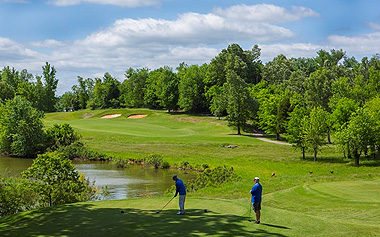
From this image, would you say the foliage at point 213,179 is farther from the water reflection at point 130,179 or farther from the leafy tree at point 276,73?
the leafy tree at point 276,73

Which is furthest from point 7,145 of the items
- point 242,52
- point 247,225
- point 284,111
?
point 242,52

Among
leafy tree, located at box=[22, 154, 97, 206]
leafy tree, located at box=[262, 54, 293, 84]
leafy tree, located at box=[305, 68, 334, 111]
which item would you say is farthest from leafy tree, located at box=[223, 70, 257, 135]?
leafy tree, located at box=[22, 154, 97, 206]

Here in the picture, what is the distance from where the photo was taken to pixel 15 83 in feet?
500

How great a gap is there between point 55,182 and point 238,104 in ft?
184

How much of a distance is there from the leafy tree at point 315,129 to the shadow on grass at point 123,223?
121 ft

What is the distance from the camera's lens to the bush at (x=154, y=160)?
2133 inches

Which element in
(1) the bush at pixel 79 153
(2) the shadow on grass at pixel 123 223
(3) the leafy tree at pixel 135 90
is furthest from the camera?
(3) the leafy tree at pixel 135 90

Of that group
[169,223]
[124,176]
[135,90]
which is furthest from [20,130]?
[135,90]

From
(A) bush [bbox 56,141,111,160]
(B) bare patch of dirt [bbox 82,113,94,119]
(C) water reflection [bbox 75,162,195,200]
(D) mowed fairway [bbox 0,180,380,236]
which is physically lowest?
(C) water reflection [bbox 75,162,195,200]

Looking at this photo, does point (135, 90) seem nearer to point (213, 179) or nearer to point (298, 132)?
point (298, 132)

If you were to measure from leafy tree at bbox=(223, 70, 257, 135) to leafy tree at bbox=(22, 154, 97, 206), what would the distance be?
54.1 meters

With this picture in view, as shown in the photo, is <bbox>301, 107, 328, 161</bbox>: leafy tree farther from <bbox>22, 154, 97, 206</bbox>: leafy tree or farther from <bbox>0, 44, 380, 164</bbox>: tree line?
<bbox>22, 154, 97, 206</bbox>: leafy tree

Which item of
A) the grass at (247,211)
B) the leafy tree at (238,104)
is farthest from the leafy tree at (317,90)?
the grass at (247,211)

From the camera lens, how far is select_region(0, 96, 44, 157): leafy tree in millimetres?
63031
